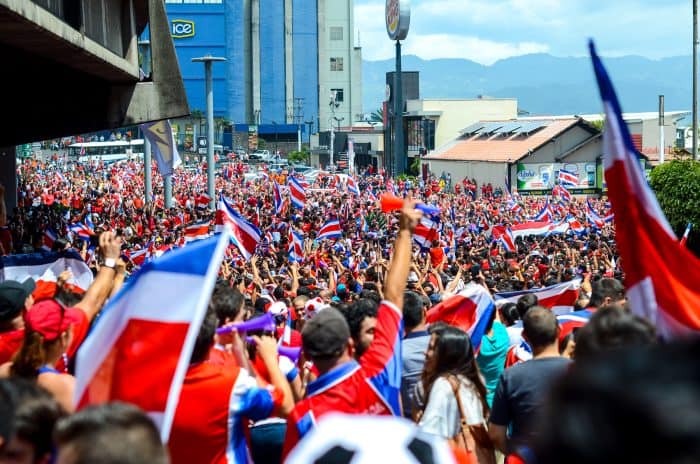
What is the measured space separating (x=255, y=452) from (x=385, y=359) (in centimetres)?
118

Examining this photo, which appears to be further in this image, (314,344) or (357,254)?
(357,254)

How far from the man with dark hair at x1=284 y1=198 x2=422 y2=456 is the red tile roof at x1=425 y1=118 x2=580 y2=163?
2197 inches

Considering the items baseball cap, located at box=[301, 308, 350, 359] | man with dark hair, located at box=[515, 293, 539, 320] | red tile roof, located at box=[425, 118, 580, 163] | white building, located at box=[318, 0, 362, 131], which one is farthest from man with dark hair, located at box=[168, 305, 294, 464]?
white building, located at box=[318, 0, 362, 131]

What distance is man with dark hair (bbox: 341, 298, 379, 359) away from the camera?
509cm

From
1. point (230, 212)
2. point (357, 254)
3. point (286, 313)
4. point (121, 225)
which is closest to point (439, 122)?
point (121, 225)

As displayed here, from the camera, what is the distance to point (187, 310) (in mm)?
3383

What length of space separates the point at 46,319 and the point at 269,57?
114 m

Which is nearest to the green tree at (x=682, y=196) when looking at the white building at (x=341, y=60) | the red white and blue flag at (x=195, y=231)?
the red white and blue flag at (x=195, y=231)

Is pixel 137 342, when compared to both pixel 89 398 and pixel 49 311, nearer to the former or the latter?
pixel 89 398

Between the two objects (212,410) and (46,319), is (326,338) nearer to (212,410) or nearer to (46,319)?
(212,410)

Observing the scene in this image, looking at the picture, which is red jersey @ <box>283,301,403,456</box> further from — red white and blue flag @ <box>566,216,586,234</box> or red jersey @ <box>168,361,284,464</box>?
red white and blue flag @ <box>566,216,586,234</box>

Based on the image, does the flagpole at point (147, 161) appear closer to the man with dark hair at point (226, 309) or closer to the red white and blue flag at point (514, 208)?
the red white and blue flag at point (514, 208)

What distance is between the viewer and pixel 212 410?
384 centimetres

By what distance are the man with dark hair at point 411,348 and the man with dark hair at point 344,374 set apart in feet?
3.68
